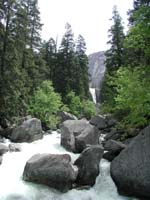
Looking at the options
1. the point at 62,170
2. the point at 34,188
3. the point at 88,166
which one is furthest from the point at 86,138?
the point at 34,188

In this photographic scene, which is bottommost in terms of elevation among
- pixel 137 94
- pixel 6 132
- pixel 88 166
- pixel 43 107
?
pixel 88 166

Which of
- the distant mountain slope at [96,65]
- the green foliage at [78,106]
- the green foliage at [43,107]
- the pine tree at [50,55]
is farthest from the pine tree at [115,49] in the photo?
the distant mountain slope at [96,65]

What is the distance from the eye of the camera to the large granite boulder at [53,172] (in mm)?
15172

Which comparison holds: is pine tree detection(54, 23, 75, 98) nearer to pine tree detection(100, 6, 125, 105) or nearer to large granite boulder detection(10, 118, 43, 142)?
pine tree detection(100, 6, 125, 105)

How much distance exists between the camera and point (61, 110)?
4066cm

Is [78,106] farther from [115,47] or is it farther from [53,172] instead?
[53,172]

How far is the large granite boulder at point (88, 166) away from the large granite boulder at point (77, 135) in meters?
4.46

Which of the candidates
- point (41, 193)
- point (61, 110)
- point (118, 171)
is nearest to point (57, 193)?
point (41, 193)

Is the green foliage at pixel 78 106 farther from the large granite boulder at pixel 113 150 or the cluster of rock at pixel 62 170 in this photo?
the cluster of rock at pixel 62 170

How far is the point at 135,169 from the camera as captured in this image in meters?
14.9

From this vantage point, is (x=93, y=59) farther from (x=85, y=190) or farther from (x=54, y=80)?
(x=85, y=190)

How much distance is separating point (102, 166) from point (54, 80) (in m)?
32.5

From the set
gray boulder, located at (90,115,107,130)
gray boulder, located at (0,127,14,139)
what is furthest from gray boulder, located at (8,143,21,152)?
gray boulder, located at (90,115,107,130)

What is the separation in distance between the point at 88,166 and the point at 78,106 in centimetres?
3115
